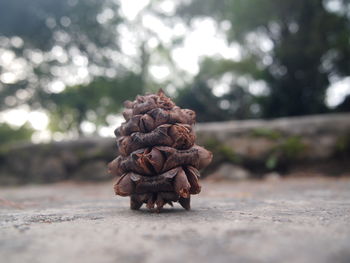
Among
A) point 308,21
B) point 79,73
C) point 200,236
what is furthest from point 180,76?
point 200,236

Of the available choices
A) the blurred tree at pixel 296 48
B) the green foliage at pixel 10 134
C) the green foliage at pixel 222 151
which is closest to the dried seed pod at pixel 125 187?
the green foliage at pixel 222 151

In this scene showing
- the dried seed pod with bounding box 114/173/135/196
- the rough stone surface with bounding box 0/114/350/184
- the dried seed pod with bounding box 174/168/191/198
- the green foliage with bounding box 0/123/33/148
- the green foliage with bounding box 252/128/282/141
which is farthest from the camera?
the green foliage with bounding box 0/123/33/148

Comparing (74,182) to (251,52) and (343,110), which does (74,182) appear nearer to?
(343,110)

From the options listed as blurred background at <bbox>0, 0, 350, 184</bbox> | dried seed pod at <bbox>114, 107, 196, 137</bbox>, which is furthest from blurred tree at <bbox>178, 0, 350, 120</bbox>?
dried seed pod at <bbox>114, 107, 196, 137</bbox>

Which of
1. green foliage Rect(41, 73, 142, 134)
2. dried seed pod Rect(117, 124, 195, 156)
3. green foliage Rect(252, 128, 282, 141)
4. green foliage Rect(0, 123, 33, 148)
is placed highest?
green foliage Rect(41, 73, 142, 134)

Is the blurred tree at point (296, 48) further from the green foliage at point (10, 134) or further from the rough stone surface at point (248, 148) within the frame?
the green foliage at point (10, 134)

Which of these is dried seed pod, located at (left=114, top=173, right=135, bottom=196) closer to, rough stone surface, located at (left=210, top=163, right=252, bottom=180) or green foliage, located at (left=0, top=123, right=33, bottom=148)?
rough stone surface, located at (left=210, top=163, right=252, bottom=180)

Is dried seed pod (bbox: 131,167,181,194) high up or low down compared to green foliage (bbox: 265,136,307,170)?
down
